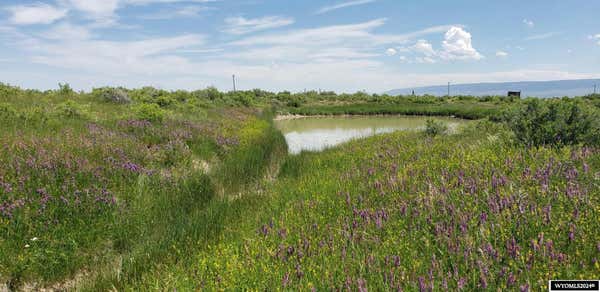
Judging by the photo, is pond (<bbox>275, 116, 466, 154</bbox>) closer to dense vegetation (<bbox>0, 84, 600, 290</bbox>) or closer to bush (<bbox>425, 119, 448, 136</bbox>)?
bush (<bbox>425, 119, 448, 136</bbox>)

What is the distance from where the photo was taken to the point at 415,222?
3867 mm

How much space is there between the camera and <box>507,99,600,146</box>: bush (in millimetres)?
6449

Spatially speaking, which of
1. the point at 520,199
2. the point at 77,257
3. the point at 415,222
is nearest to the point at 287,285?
the point at 415,222

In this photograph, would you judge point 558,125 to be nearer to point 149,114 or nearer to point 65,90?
point 149,114

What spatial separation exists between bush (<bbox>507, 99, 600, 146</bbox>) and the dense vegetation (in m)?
0.03

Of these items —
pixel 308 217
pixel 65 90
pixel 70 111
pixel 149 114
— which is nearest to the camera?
pixel 308 217

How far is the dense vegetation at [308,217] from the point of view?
2975 mm

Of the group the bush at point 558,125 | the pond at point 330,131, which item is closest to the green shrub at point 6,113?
the pond at point 330,131

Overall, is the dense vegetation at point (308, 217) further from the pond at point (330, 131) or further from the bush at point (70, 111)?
the pond at point (330, 131)

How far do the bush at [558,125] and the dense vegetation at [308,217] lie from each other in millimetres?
27

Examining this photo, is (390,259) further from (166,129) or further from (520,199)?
(166,129)

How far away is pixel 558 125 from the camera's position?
6.66 metres

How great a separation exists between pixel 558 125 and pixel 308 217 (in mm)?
5497

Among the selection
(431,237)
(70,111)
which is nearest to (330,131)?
(70,111)
